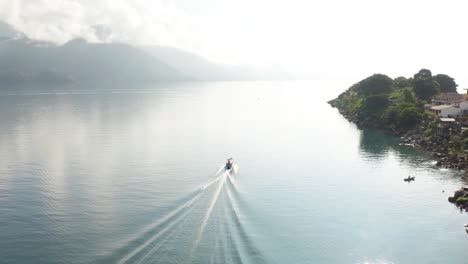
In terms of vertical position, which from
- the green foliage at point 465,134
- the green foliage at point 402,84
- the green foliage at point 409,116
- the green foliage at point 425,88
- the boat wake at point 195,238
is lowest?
the boat wake at point 195,238

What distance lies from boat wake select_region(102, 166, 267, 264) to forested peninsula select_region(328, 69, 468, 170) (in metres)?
52.8

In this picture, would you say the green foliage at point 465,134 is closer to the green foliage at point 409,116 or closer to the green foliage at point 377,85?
the green foliage at point 409,116

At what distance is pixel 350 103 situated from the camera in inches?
7092

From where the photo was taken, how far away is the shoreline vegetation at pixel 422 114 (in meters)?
87.4

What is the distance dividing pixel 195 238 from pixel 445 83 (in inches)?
5946

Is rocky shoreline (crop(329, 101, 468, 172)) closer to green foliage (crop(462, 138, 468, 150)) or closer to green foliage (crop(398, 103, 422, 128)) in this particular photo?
green foliage (crop(398, 103, 422, 128))

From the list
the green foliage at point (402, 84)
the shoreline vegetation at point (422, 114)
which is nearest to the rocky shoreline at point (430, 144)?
the shoreline vegetation at point (422, 114)

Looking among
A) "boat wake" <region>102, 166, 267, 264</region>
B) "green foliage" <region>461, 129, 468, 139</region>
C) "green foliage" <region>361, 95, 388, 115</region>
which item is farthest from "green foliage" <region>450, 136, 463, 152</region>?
"boat wake" <region>102, 166, 267, 264</region>

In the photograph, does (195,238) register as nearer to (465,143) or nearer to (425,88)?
(465,143)

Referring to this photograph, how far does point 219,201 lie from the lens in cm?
5666

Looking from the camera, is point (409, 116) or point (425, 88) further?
point (425, 88)

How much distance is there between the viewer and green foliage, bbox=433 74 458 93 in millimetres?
157875

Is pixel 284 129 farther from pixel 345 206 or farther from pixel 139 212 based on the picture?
pixel 139 212

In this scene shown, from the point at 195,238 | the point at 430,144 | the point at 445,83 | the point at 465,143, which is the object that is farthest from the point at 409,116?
the point at 195,238
